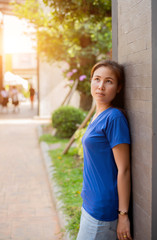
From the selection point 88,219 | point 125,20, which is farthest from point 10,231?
point 125,20

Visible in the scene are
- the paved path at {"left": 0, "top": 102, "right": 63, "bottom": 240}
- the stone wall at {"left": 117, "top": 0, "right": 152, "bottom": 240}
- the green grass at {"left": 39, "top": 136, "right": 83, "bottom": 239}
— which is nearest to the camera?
the stone wall at {"left": 117, "top": 0, "right": 152, "bottom": 240}

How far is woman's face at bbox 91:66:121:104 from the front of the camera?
2096mm

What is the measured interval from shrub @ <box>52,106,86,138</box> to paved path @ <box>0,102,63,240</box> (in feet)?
3.41

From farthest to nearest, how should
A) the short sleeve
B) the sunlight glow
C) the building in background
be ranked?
the building in background < the sunlight glow < the short sleeve

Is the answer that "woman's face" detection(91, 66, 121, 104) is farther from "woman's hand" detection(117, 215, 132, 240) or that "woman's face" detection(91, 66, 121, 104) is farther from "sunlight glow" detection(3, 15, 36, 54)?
"sunlight glow" detection(3, 15, 36, 54)

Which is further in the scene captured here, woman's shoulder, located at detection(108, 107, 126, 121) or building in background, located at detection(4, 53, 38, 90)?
building in background, located at detection(4, 53, 38, 90)

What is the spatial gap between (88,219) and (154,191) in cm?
51

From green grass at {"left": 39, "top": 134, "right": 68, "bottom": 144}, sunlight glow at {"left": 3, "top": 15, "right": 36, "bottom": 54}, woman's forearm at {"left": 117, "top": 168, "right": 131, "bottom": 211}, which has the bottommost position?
green grass at {"left": 39, "top": 134, "right": 68, "bottom": 144}

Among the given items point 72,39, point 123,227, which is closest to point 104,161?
point 123,227

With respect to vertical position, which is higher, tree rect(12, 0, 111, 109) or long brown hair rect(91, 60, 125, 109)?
tree rect(12, 0, 111, 109)

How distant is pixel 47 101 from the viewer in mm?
17406

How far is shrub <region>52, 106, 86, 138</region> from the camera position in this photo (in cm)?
999

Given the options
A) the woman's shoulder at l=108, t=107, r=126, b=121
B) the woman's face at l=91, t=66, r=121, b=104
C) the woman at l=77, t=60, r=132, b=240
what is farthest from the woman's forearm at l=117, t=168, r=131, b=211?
the woman's face at l=91, t=66, r=121, b=104

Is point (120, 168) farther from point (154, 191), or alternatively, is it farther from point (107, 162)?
point (154, 191)
